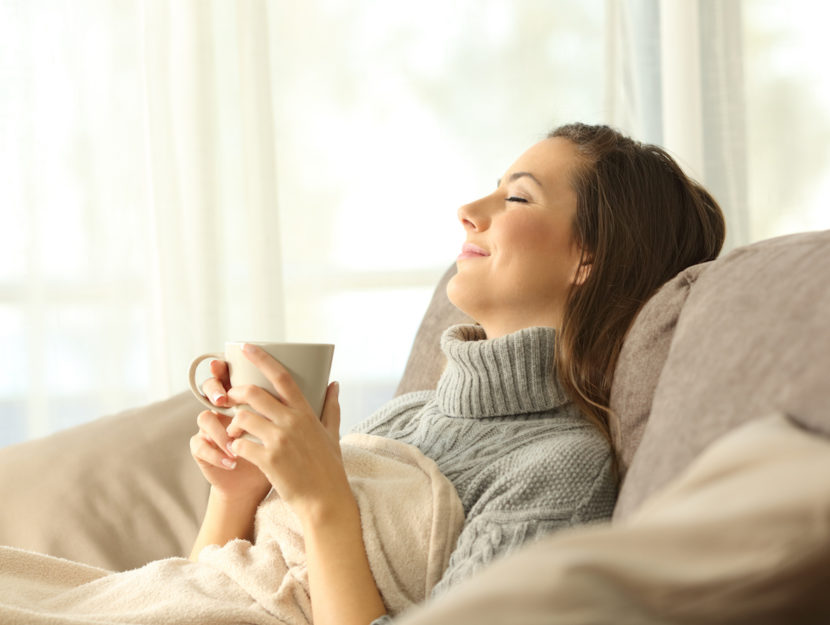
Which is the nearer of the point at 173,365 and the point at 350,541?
the point at 350,541

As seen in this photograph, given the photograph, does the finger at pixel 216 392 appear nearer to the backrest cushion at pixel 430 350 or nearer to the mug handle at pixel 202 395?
the mug handle at pixel 202 395

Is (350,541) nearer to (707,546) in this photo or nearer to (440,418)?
(440,418)

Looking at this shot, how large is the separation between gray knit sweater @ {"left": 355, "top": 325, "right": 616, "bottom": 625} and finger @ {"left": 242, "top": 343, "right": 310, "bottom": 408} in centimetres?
25

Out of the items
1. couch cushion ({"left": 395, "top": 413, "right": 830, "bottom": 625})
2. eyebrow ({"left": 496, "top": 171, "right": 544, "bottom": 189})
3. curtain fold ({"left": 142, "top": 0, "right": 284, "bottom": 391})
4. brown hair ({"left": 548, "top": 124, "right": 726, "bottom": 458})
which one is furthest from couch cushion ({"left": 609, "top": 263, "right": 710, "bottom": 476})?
curtain fold ({"left": 142, "top": 0, "right": 284, "bottom": 391})

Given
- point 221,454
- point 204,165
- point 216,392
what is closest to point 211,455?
point 221,454

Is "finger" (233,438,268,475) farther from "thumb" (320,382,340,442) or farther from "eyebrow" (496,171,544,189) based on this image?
"eyebrow" (496,171,544,189)

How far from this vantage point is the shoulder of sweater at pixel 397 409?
1355mm

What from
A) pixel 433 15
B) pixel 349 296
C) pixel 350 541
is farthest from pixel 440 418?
pixel 433 15

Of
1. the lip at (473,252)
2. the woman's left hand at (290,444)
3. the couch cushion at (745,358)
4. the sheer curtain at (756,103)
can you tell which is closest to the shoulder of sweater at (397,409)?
the lip at (473,252)

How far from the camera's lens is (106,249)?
2.98 meters

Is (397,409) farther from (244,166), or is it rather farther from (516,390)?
(244,166)

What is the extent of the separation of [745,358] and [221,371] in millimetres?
607

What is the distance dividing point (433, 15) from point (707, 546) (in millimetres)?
2712

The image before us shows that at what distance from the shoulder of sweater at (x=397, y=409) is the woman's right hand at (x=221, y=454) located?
7.7 inches
